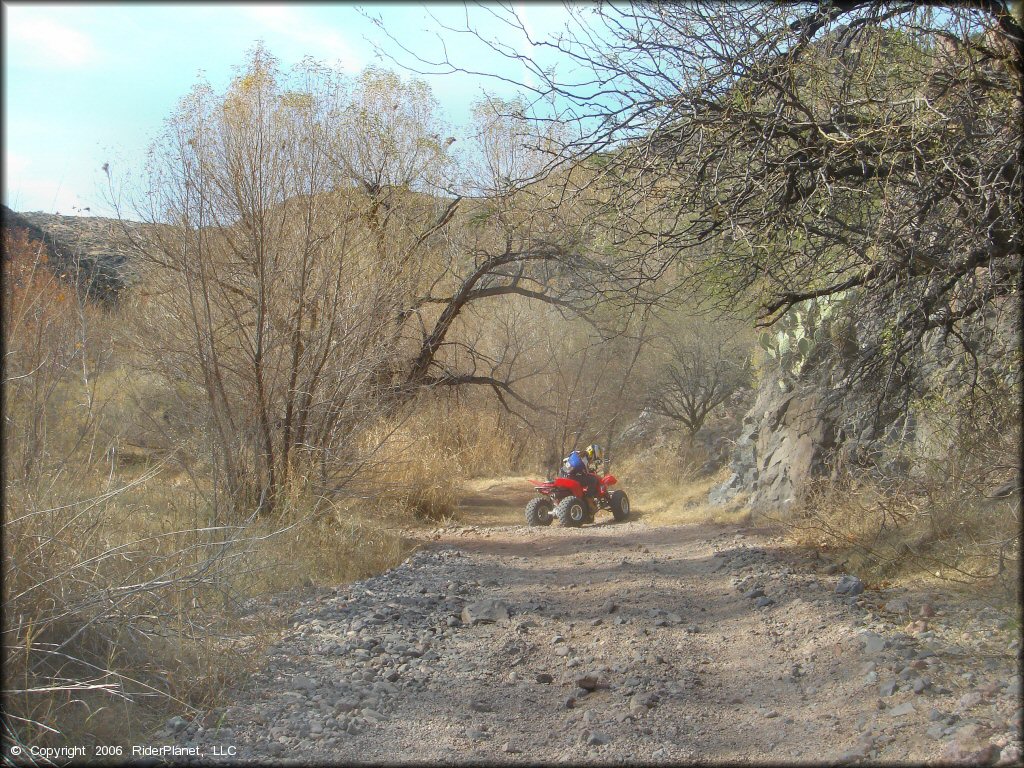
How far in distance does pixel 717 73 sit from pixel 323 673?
5.04m

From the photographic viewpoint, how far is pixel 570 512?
40.4 ft

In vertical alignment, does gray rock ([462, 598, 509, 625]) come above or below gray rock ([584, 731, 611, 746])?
below

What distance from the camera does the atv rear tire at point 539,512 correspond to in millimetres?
12422

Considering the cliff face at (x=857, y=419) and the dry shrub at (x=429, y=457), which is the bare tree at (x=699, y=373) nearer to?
the dry shrub at (x=429, y=457)

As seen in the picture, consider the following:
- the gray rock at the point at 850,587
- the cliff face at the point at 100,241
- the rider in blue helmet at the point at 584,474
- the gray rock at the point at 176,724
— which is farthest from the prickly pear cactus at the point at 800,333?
the cliff face at the point at 100,241

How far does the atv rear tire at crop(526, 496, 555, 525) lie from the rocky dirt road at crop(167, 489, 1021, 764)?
4826 millimetres

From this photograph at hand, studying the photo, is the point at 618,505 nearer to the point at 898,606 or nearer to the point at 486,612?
the point at 486,612

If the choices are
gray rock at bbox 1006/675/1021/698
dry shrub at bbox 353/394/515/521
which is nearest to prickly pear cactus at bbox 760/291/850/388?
dry shrub at bbox 353/394/515/521

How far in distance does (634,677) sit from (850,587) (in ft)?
7.60

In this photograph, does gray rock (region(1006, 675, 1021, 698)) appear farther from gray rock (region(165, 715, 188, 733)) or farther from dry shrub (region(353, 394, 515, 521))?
dry shrub (region(353, 394, 515, 521))

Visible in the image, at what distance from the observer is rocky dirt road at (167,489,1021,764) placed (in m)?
3.87

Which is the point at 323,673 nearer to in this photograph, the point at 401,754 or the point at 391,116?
the point at 401,754

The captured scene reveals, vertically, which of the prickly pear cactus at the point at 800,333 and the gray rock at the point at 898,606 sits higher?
the prickly pear cactus at the point at 800,333

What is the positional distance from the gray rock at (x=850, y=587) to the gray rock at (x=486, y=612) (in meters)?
2.65
